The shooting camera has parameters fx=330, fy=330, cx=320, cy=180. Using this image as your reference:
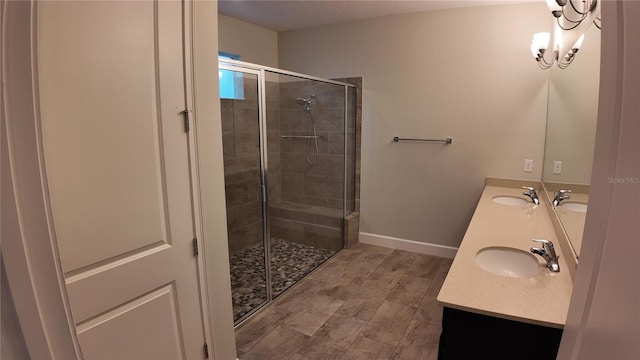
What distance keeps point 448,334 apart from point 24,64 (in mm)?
1460

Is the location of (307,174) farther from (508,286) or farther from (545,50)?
(508,286)

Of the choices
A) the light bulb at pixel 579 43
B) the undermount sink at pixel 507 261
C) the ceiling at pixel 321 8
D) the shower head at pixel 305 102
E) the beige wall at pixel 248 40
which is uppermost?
the ceiling at pixel 321 8

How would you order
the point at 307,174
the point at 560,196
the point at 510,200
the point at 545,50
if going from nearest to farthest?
the point at 560,196 < the point at 545,50 < the point at 510,200 < the point at 307,174

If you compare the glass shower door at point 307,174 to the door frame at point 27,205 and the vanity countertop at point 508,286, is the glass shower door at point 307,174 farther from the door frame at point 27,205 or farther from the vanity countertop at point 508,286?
the door frame at point 27,205

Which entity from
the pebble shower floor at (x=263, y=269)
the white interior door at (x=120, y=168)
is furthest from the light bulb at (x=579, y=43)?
the pebble shower floor at (x=263, y=269)

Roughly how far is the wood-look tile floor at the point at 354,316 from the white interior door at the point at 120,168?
2.72 feet

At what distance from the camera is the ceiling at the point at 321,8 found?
9.74 ft

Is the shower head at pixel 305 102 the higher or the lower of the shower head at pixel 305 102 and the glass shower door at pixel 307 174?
the higher

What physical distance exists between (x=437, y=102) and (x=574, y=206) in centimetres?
193

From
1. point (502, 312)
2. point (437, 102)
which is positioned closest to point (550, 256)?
point (502, 312)

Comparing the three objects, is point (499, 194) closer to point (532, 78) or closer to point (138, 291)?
point (532, 78)

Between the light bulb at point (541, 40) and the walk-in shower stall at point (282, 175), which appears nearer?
the light bulb at point (541, 40)

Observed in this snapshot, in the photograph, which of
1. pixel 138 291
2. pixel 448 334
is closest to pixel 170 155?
pixel 138 291

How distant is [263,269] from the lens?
293 cm
